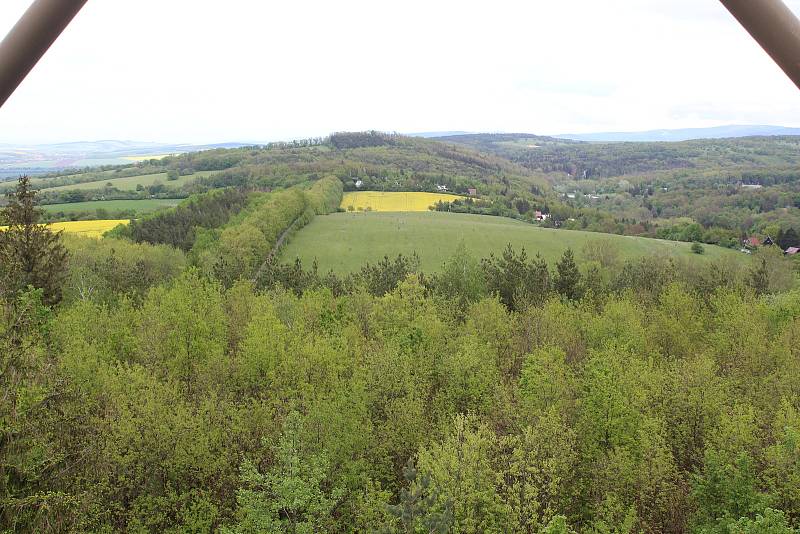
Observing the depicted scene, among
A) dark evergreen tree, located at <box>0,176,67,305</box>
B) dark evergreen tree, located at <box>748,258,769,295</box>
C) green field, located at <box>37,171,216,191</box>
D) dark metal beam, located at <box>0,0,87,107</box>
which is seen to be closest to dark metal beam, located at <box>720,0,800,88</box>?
dark metal beam, located at <box>0,0,87,107</box>

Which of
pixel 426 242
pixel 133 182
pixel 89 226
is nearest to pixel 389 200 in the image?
pixel 426 242

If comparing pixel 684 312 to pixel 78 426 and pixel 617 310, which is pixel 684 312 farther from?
pixel 78 426

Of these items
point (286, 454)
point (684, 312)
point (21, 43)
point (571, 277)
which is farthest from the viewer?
point (571, 277)

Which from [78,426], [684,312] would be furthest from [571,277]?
[78,426]

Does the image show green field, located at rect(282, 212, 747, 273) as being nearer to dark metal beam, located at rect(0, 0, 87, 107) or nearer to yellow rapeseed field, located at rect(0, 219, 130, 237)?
yellow rapeseed field, located at rect(0, 219, 130, 237)

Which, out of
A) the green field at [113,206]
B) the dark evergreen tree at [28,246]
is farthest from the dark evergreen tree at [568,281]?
the green field at [113,206]

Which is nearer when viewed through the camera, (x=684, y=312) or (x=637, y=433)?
(x=637, y=433)

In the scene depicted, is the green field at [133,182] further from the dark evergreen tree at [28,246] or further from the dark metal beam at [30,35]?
the dark metal beam at [30,35]
